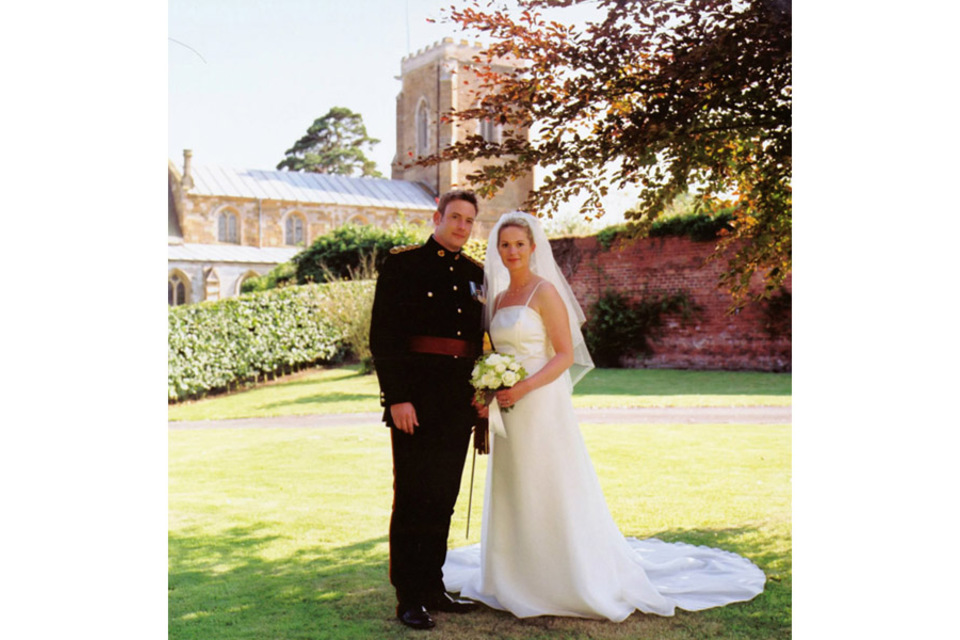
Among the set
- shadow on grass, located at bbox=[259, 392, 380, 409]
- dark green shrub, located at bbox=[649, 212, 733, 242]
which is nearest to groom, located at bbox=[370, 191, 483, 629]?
shadow on grass, located at bbox=[259, 392, 380, 409]

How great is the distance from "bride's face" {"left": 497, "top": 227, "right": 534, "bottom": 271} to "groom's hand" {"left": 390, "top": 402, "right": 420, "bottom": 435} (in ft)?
2.43

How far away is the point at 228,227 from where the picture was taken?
95.7ft

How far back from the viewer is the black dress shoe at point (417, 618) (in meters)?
3.38

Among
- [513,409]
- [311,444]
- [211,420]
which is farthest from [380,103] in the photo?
[211,420]

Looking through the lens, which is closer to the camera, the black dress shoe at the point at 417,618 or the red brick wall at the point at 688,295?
the black dress shoe at the point at 417,618

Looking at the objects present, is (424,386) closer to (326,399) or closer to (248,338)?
(326,399)

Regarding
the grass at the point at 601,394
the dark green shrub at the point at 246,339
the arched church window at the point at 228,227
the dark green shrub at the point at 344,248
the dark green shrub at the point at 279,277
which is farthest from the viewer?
the arched church window at the point at 228,227

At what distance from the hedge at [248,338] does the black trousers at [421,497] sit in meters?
8.52

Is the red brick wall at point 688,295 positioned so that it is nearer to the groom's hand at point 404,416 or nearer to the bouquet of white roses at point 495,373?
the bouquet of white roses at point 495,373

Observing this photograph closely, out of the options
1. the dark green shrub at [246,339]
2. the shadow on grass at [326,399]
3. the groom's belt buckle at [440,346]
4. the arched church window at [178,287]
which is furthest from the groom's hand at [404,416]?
the arched church window at [178,287]

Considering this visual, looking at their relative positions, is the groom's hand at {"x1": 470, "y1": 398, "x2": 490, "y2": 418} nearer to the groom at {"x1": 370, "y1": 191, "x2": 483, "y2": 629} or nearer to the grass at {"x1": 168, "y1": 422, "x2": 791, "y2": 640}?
the groom at {"x1": 370, "y1": 191, "x2": 483, "y2": 629}
